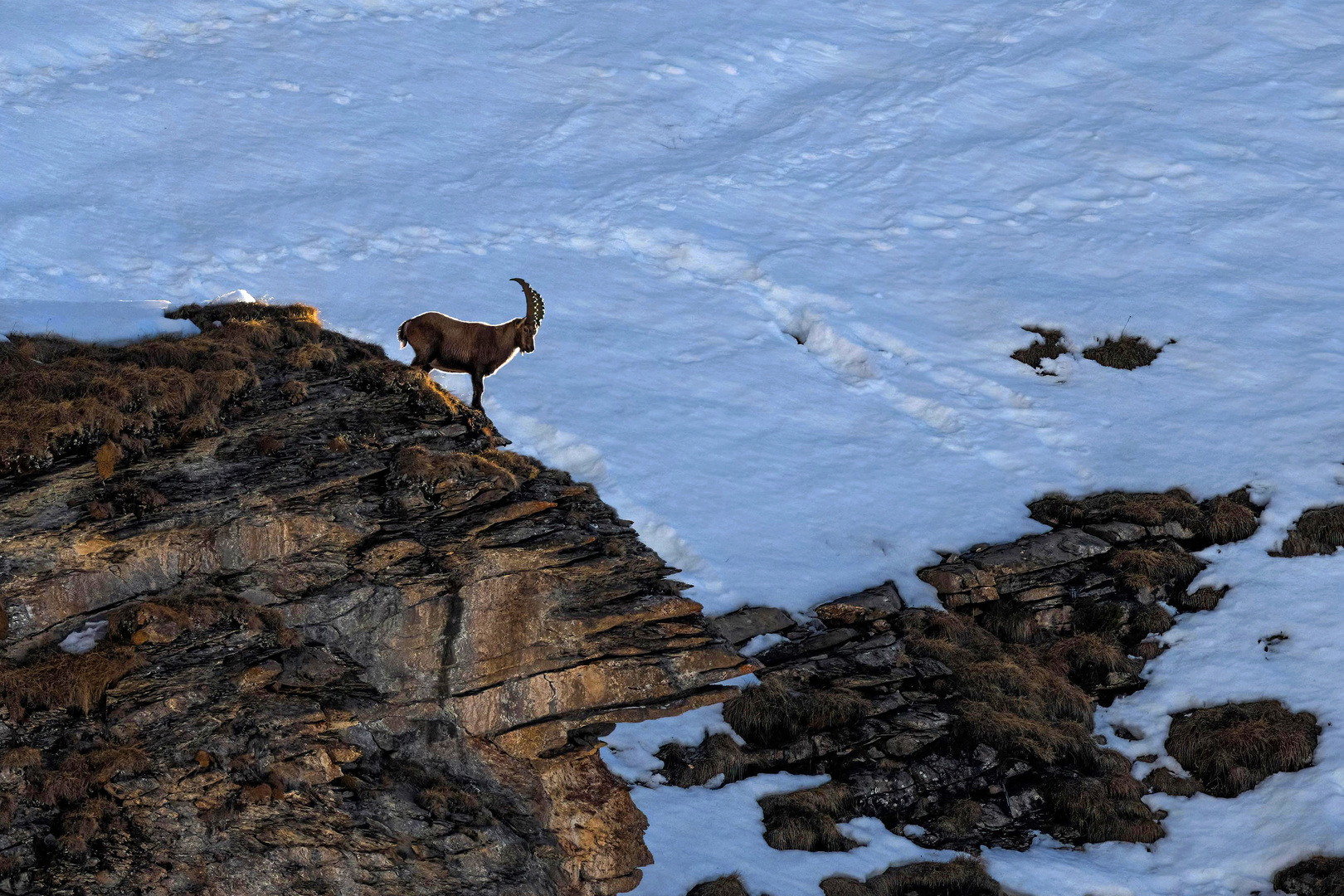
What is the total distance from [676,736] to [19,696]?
799 cm

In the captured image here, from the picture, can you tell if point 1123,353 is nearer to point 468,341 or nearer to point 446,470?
point 468,341

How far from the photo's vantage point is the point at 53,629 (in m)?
13.7

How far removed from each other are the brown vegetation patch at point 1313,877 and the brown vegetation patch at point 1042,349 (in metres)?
11.5

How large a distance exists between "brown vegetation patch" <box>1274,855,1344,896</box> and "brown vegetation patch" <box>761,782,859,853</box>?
4.85 m

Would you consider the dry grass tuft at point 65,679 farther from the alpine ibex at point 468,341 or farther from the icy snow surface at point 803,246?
the icy snow surface at point 803,246

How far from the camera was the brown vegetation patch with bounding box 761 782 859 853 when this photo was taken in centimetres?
1681

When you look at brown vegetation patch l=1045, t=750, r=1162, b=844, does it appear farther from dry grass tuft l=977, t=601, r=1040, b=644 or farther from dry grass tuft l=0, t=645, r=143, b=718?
dry grass tuft l=0, t=645, r=143, b=718

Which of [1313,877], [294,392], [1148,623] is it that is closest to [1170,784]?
[1313,877]

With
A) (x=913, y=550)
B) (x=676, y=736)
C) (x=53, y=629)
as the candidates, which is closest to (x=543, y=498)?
(x=676, y=736)

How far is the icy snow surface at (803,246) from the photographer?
20.7 meters

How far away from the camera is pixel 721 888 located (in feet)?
52.7

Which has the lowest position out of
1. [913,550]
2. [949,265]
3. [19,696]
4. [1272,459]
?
[19,696]

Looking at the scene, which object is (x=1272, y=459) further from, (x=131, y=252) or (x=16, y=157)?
(x=16, y=157)

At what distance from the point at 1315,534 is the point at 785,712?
30.3 feet
